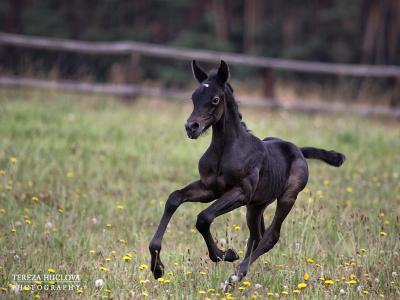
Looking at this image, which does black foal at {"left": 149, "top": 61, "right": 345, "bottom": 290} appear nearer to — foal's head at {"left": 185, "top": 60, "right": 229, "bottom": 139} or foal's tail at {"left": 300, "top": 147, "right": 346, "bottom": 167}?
foal's head at {"left": 185, "top": 60, "right": 229, "bottom": 139}

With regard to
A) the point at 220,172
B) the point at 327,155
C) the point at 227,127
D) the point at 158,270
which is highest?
the point at 227,127

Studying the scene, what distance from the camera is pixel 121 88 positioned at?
14.1 m

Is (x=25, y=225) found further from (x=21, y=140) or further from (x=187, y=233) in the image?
(x=21, y=140)

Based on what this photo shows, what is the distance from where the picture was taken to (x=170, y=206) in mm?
4441

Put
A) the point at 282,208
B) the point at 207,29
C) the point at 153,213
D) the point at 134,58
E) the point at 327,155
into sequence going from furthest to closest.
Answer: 1. the point at 207,29
2. the point at 134,58
3. the point at 153,213
4. the point at 327,155
5. the point at 282,208

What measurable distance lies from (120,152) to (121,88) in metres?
4.92

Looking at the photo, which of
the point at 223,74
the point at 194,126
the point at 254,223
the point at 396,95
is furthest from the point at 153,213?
the point at 396,95

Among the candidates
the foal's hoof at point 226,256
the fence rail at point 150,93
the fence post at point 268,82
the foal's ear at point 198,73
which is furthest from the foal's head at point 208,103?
the fence post at point 268,82

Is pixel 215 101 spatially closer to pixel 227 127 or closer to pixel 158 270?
pixel 227 127

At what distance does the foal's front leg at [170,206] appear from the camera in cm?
430

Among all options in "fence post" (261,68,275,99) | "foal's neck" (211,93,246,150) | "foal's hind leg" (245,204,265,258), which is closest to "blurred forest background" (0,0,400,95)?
"fence post" (261,68,275,99)
